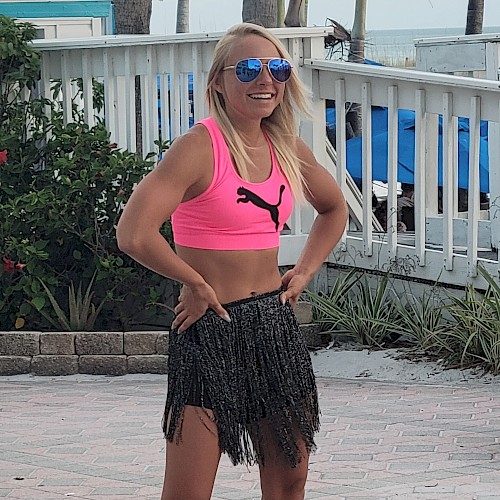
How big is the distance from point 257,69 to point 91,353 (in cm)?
397

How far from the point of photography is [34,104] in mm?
8242

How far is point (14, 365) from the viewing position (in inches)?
288

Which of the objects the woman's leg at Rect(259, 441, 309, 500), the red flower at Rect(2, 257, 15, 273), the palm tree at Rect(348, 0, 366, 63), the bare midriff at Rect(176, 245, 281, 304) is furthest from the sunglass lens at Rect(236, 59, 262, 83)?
the palm tree at Rect(348, 0, 366, 63)

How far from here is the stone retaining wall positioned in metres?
7.26

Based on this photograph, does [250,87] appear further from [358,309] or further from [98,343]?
[358,309]

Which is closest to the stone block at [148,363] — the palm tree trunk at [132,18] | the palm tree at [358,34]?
the palm tree trunk at [132,18]

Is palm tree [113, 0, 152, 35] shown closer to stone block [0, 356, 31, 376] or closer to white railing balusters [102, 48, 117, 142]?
white railing balusters [102, 48, 117, 142]

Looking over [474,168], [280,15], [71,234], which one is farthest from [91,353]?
[280,15]

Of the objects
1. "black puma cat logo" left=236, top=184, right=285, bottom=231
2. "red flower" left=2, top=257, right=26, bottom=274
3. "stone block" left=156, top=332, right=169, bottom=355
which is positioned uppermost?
"black puma cat logo" left=236, top=184, right=285, bottom=231

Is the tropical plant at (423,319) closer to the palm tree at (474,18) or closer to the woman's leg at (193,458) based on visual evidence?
the woman's leg at (193,458)

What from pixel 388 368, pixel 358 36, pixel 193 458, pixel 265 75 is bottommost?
pixel 388 368

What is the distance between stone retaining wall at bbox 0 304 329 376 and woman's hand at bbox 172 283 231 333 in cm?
366

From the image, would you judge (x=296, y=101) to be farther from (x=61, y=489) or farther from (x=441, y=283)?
(x=441, y=283)

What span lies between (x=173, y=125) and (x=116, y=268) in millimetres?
1117
